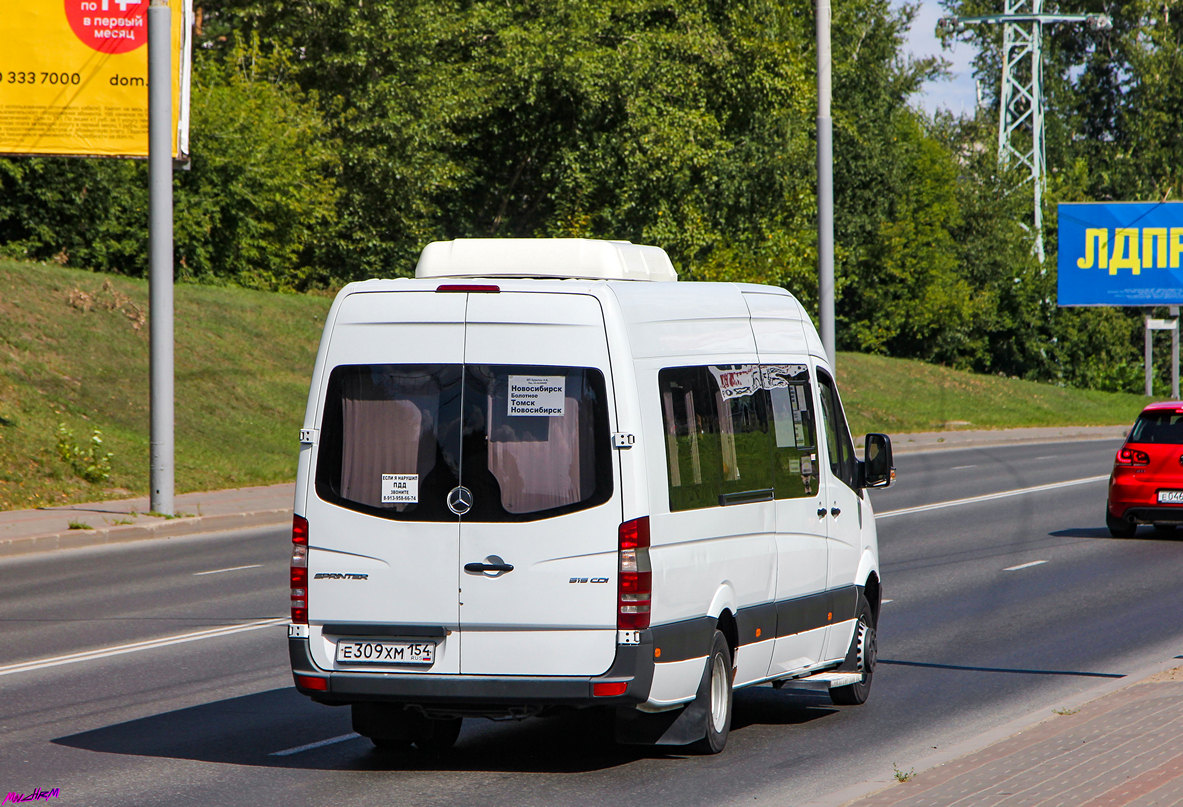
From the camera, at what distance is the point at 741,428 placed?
813 centimetres

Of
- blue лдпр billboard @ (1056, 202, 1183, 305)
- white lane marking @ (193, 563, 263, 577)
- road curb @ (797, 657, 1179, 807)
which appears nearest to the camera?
road curb @ (797, 657, 1179, 807)

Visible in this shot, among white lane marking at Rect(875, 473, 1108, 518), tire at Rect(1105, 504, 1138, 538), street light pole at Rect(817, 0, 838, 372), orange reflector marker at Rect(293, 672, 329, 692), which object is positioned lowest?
white lane marking at Rect(875, 473, 1108, 518)

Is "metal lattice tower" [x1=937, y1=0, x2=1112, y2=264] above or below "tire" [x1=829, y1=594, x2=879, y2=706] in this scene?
above

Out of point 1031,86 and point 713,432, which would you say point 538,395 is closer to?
point 713,432

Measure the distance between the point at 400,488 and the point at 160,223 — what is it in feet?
48.6

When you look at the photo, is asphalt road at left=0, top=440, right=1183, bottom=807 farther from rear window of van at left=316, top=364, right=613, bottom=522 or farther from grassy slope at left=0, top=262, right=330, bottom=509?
grassy slope at left=0, top=262, right=330, bottom=509

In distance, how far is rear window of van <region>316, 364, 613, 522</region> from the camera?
722 centimetres

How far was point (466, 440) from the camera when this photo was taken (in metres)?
7.35

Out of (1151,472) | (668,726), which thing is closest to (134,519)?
(1151,472)

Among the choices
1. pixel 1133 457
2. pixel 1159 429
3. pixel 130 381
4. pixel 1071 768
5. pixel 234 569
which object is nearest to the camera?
pixel 1071 768

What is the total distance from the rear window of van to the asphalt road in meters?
1.29

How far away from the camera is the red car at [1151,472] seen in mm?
18406

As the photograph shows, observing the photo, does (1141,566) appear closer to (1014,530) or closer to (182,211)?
(1014,530)

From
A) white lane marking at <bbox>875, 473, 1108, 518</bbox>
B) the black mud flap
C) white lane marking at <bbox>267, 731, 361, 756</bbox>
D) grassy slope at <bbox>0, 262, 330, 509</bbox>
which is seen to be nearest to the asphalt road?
white lane marking at <bbox>267, 731, 361, 756</bbox>
